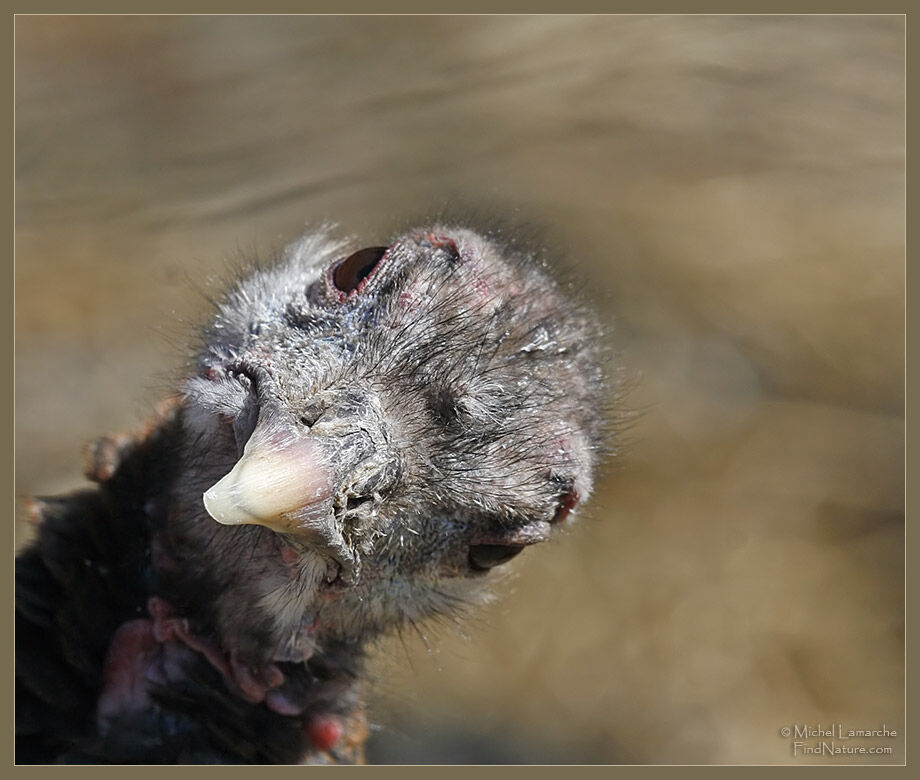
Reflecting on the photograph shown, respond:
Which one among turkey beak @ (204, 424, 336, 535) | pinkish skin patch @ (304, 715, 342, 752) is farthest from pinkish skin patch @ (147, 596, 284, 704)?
turkey beak @ (204, 424, 336, 535)

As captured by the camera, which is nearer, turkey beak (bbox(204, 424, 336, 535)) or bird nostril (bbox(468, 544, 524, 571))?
turkey beak (bbox(204, 424, 336, 535))

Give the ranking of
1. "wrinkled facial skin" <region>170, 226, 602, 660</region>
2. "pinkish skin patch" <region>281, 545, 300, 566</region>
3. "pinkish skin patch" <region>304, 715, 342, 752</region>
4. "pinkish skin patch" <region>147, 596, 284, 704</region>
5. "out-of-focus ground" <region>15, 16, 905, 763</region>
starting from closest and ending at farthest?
"wrinkled facial skin" <region>170, 226, 602, 660</region>, "pinkish skin patch" <region>281, 545, 300, 566</region>, "pinkish skin patch" <region>147, 596, 284, 704</region>, "pinkish skin patch" <region>304, 715, 342, 752</region>, "out-of-focus ground" <region>15, 16, 905, 763</region>

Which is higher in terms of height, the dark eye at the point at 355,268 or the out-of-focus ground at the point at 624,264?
the dark eye at the point at 355,268

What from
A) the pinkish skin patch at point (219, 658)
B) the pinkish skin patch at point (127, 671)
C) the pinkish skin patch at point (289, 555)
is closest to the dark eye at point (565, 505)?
the pinkish skin patch at point (289, 555)

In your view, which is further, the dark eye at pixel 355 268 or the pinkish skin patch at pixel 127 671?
the pinkish skin patch at pixel 127 671

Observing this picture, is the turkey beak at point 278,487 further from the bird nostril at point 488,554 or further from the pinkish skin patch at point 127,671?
the pinkish skin patch at point 127,671

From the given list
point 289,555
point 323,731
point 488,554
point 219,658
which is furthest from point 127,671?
point 488,554

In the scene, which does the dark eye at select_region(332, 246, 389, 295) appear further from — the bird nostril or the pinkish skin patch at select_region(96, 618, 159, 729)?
the pinkish skin patch at select_region(96, 618, 159, 729)

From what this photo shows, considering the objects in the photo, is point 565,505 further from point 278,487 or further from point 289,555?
point 278,487
